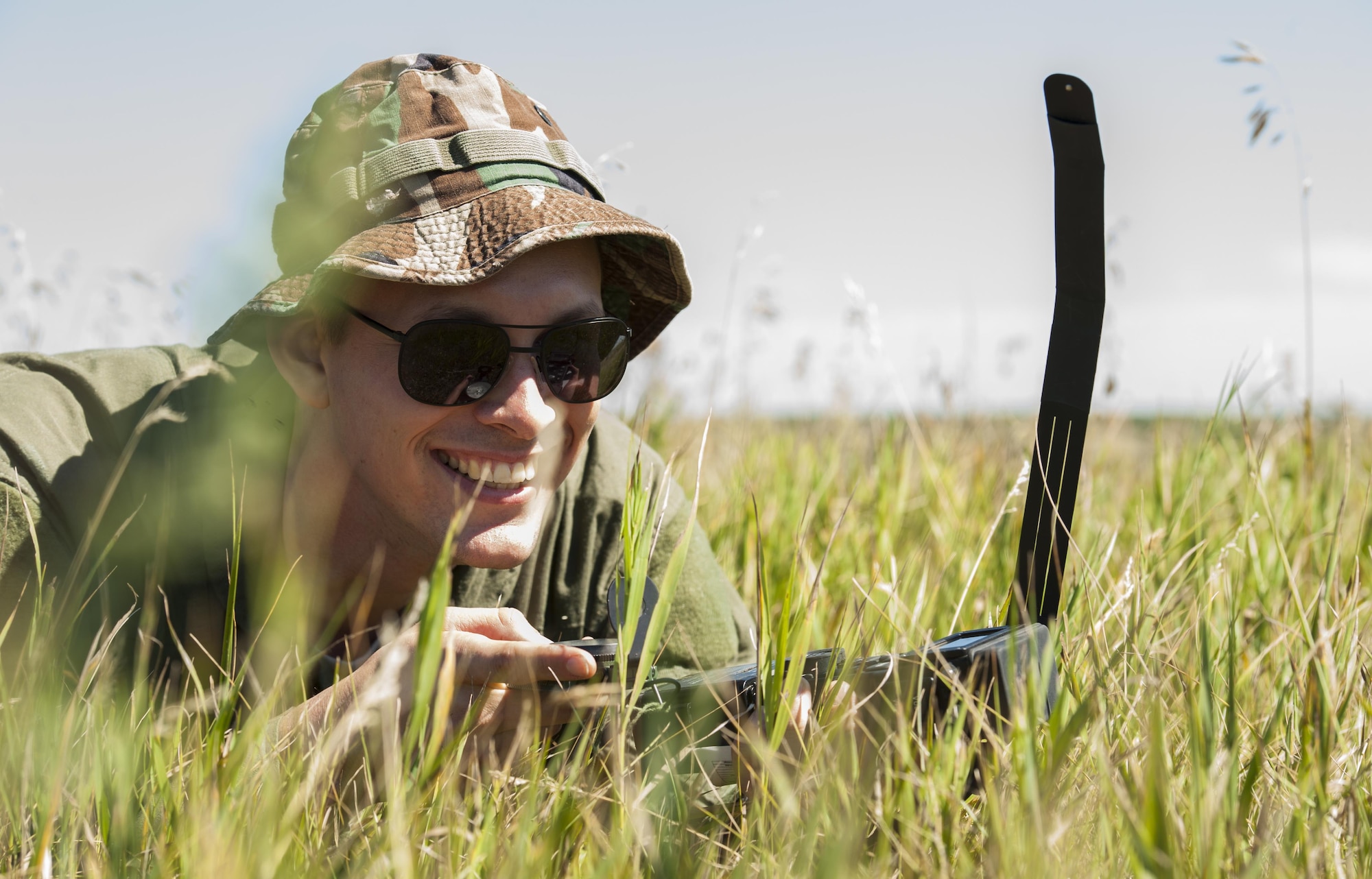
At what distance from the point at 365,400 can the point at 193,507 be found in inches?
18.7

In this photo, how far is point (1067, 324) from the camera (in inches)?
61.1

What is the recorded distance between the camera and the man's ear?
83.5 inches

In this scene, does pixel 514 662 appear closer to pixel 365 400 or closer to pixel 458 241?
pixel 365 400

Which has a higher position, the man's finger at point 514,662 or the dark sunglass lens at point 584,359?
the dark sunglass lens at point 584,359

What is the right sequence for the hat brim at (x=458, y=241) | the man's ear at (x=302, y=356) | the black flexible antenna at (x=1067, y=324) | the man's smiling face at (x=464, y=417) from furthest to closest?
the man's ear at (x=302, y=356)
the man's smiling face at (x=464, y=417)
the hat brim at (x=458, y=241)
the black flexible antenna at (x=1067, y=324)

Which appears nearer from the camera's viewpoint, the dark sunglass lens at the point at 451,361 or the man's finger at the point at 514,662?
the man's finger at the point at 514,662

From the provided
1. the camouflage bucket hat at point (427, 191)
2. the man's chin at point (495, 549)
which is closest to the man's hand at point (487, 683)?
the man's chin at point (495, 549)

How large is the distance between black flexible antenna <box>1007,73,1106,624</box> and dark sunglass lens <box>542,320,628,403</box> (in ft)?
2.94

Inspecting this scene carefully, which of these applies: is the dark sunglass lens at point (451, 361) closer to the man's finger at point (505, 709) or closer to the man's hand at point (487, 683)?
the man's hand at point (487, 683)

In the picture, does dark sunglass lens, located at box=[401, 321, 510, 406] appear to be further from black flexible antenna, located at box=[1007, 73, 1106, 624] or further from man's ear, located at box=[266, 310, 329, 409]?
black flexible antenna, located at box=[1007, 73, 1106, 624]

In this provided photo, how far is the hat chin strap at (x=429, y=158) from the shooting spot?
Result: 206cm

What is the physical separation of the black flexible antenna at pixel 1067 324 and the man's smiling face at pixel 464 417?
949 mm

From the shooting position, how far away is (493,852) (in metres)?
1.34

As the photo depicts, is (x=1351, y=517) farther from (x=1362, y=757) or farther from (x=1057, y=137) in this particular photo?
(x=1057, y=137)
